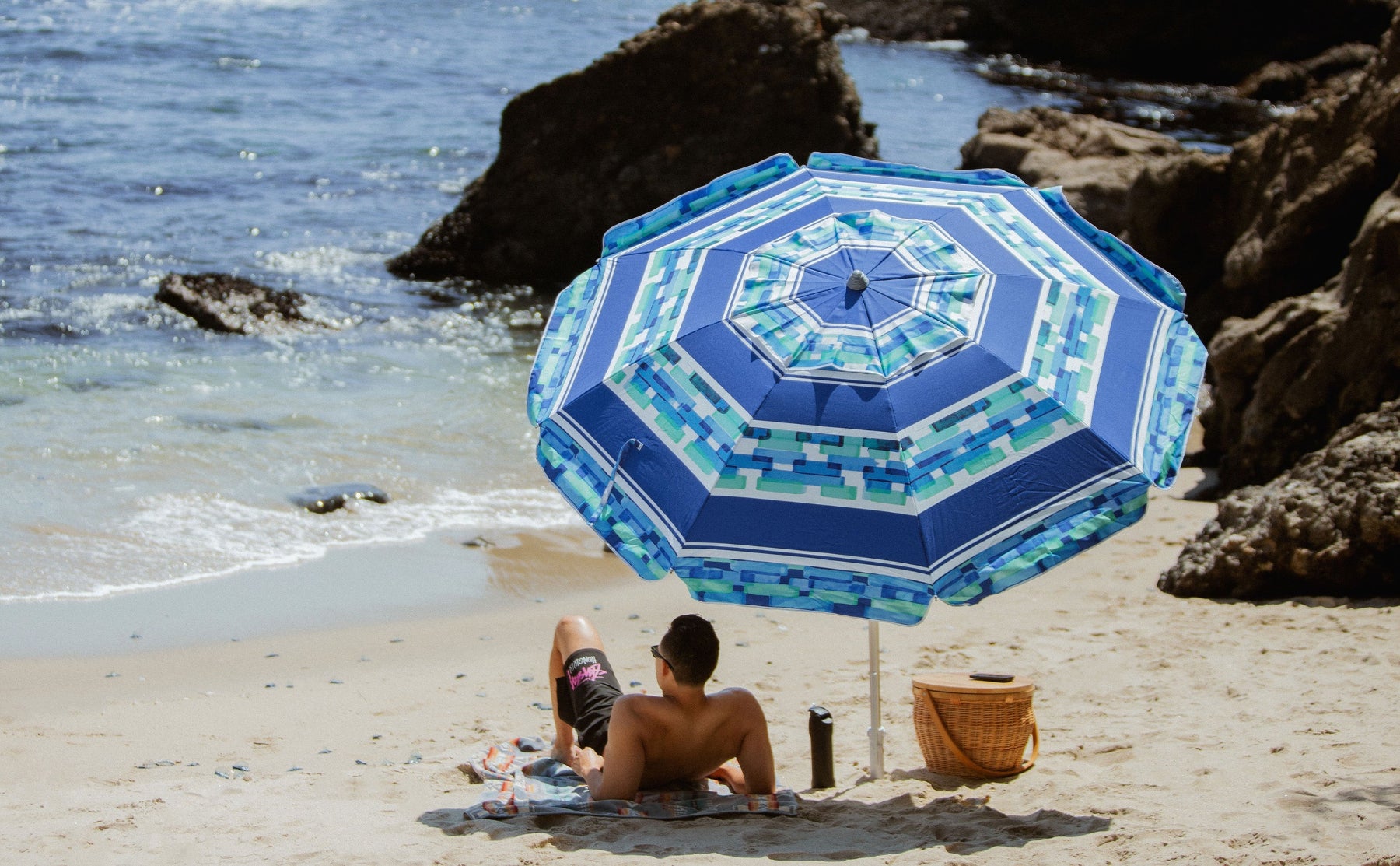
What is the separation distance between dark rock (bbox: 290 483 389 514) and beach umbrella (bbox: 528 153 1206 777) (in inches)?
169

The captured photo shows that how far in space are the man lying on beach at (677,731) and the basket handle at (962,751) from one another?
589mm

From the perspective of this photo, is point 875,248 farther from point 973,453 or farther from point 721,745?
point 721,745

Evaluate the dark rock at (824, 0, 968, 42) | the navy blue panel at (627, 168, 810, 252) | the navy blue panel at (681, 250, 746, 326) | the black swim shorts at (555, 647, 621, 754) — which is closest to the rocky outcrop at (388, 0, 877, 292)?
the navy blue panel at (627, 168, 810, 252)

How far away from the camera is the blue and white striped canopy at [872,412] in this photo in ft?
11.4

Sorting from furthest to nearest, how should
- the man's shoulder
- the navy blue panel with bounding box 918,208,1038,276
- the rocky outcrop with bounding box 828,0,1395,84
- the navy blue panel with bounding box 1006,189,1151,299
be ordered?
the rocky outcrop with bounding box 828,0,1395,84 → the man's shoulder → the navy blue panel with bounding box 1006,189,1151,299 → the navy blue panel with bounding box 918,208,1038,276

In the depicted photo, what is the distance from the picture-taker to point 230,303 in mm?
12125

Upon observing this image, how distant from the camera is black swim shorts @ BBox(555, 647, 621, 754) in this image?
435cm

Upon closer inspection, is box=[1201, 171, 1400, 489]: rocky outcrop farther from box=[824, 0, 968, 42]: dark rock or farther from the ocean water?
box=[824, 0, 968, 42]: dark rock

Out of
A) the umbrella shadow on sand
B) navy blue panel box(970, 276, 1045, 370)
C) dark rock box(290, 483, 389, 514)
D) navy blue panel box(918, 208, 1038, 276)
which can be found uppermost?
navy blue panel box(918, 208, 1038, 276)

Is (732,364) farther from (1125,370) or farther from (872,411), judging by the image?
(1125,370)

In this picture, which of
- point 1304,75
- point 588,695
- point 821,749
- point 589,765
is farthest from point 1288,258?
point 1304,75

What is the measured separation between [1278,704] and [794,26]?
36.3 ft

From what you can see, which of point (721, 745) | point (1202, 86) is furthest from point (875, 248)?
point (1202, 86)

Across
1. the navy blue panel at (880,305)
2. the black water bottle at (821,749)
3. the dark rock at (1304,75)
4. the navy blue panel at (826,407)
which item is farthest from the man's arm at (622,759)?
the dark rock at (1304,75)
